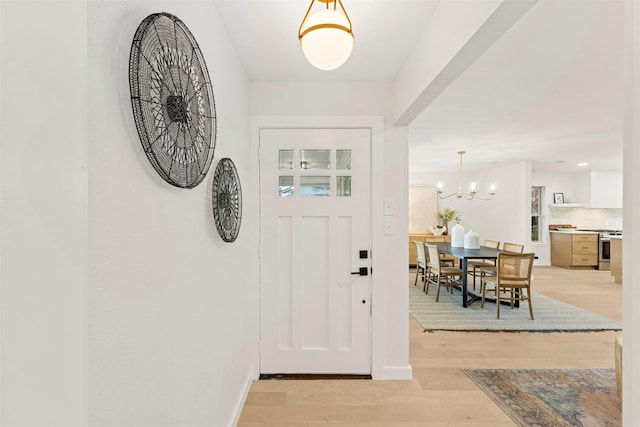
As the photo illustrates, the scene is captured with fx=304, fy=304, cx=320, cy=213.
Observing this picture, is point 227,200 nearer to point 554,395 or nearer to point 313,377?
point 313,377

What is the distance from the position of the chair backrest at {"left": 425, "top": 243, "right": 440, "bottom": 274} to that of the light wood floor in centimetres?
152

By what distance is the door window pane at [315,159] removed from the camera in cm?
259

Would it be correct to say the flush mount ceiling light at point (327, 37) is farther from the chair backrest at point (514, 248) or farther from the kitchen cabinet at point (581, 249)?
the kitchen cabinet at point (581, 249)

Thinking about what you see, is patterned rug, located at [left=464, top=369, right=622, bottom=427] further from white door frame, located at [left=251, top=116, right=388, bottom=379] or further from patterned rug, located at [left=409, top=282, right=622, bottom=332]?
patterned rug, located at [left=409, top=282, right=622, bottom=332]

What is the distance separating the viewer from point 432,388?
2418 mm

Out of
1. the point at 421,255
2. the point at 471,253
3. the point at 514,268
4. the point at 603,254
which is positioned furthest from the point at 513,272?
the point at 603,254

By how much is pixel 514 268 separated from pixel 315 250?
9.96 ft

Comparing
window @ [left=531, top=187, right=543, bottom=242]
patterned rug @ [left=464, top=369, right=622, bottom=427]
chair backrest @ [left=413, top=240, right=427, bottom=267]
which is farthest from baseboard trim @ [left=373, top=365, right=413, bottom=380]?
window @ [left=531, top=187, right=543, bottom=242]

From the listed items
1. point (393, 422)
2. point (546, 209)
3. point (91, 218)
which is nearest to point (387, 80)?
point (91, 218)

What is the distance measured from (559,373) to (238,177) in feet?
10.4

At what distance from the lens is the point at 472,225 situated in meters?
8.38

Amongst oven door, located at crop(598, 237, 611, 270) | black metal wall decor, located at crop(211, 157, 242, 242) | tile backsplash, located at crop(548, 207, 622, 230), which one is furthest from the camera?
tile backsplash, located at crop(548, 207, 622, 230)

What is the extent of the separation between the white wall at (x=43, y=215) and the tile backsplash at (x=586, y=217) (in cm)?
987

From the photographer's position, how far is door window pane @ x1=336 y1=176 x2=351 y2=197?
258 centimetres
